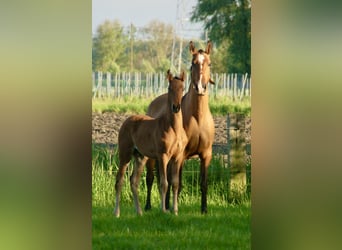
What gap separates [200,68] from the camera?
3.55 meters

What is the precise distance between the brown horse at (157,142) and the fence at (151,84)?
6cm

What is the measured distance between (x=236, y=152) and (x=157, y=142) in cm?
37

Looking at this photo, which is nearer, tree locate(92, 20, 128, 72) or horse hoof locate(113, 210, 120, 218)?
tree locate(92, 20, 128, 72)

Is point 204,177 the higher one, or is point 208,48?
point 208,48

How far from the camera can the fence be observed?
354 cm

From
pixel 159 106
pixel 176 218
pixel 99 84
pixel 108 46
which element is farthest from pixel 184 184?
pixel 108 46

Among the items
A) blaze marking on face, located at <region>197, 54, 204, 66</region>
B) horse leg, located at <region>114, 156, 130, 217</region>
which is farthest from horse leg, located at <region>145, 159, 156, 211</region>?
blaze marking on face, located at <region>197, 54, 204, 66</region>

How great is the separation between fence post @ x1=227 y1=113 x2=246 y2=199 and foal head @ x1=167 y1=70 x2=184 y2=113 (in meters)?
0.25

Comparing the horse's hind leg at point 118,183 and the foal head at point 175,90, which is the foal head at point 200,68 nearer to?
the foal head at point 175,90

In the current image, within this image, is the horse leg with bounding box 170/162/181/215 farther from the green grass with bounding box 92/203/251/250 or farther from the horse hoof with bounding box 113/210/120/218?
the horse hoof with bounding box 113/210/120/218

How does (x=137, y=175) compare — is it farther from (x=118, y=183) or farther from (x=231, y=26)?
(x=231, y=26)
